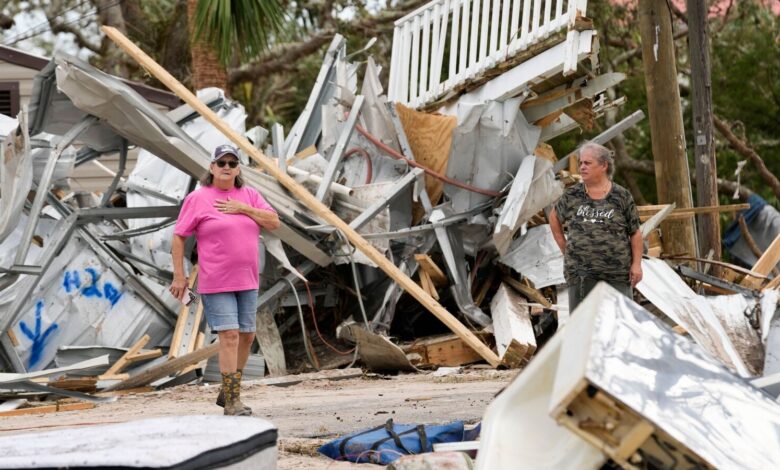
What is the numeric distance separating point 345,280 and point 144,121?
2.64 m

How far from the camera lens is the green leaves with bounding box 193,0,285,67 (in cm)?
1616

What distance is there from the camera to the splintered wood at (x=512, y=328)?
1078 cm

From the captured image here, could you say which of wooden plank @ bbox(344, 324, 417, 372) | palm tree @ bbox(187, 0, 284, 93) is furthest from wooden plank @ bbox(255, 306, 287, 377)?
palm tree @ bbox(187, 0, 284, 93)

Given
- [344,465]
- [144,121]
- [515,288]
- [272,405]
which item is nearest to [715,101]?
[515,288]

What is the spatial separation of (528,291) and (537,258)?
12.9 inches

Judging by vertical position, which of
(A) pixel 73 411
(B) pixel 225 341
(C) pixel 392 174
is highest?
(C) pixel 392 174

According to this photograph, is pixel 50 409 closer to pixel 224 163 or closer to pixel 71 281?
pixel 71 281

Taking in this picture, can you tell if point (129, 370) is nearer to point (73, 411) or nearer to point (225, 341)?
point (73, 411)

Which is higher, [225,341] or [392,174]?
[392,174]

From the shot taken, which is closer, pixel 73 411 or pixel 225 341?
pixel 225 341

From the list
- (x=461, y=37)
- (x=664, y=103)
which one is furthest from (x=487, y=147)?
(x=664, y=103)

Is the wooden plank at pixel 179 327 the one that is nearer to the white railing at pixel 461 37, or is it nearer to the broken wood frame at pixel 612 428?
the white railing at pixel 461 37

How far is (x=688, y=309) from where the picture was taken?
10.5 meters

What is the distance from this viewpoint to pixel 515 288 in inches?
478
